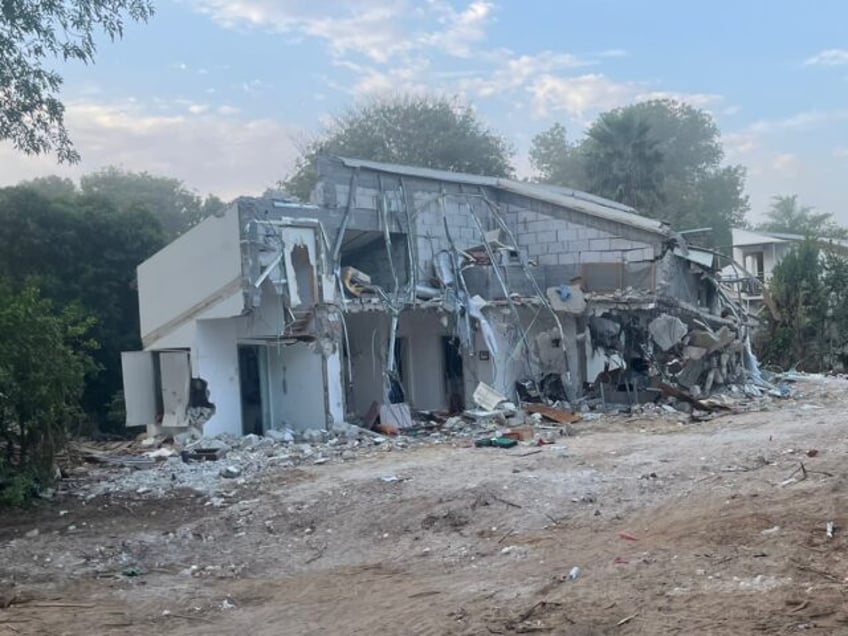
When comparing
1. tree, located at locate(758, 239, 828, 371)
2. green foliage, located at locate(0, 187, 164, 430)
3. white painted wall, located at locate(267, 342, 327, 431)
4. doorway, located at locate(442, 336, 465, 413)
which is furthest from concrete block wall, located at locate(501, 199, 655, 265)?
tree, located at locate(758, 239, 828, 371)

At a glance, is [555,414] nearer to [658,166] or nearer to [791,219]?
[658,166]

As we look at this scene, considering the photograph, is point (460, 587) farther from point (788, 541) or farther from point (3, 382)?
point (3, 382)

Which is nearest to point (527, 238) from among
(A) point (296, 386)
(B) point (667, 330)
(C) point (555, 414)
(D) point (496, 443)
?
(B) point (667, 330)

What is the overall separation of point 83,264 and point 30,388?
13.0m

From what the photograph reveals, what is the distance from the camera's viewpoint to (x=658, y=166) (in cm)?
3781

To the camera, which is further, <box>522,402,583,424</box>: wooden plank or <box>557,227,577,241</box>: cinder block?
<box>557,227,577,241</box>: cinder block

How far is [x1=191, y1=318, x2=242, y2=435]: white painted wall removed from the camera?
17.1 meters

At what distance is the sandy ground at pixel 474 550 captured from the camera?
19.4 feet

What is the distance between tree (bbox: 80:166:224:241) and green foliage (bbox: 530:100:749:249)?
17.5 metres

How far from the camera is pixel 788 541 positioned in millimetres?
6797

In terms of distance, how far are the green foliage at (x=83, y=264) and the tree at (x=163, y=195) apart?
16413 millimetres

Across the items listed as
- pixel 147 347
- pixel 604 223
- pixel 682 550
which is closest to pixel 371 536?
pixel 682 550

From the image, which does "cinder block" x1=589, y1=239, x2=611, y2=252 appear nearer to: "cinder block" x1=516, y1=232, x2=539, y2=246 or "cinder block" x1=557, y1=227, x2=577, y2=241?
"cinder block" x1=557, y1=227, x2=577, y2=241

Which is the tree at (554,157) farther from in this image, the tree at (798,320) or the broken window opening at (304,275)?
the broken window opening at (304,275)
